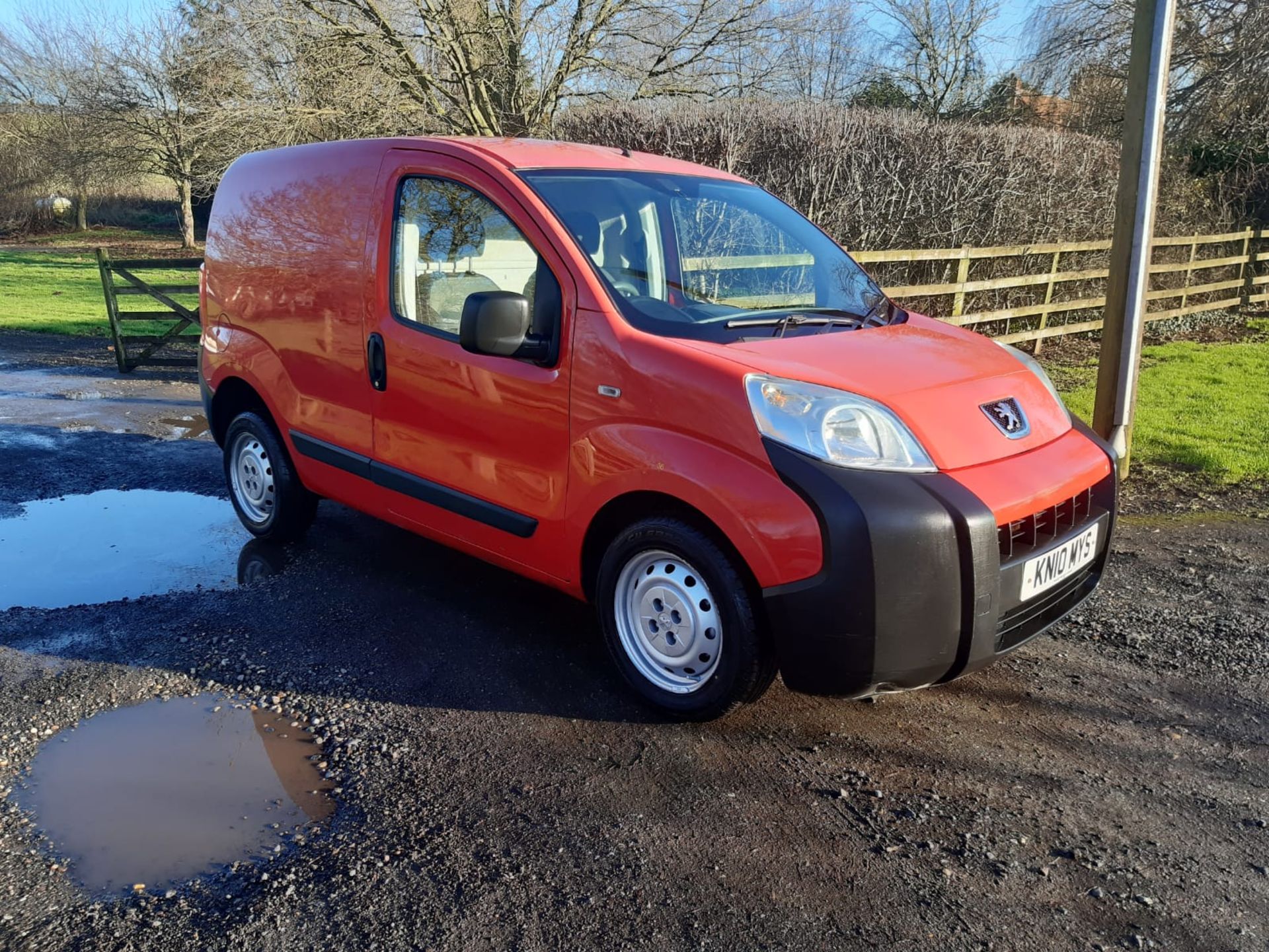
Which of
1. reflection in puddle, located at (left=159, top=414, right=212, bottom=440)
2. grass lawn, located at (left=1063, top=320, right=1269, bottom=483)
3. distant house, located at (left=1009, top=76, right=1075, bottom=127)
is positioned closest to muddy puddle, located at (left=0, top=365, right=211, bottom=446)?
reflection in puddle, located at (left=159, top=414, right=212, bottom=440)

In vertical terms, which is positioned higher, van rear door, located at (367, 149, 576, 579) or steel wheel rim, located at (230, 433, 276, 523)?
van rear door, located at (367, 149, 576, 579)

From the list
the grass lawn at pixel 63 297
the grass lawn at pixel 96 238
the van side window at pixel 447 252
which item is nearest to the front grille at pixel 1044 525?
the van side window at pixel 447 252

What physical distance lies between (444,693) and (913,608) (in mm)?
1827

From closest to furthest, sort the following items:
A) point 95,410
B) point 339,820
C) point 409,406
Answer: point 339,820 < point 409,406 < point 95,410

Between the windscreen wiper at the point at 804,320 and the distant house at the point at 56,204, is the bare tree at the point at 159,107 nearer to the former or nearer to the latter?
the distant house at the point at 56,204

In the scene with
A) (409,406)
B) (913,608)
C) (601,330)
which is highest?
(601,330)

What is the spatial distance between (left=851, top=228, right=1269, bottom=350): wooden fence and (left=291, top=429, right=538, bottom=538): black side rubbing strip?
235 inches

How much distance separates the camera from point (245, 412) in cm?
567

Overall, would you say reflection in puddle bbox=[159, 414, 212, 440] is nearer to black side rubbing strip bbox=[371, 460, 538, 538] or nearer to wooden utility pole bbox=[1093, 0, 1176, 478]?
black side rubbing strip bbox=[371, 460, 538, 538]

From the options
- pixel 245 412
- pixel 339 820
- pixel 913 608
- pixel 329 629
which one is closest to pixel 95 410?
Result: pixel 245 412

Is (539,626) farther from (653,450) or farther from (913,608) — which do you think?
(913,608)

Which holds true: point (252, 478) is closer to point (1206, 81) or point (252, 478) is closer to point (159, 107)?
point (1206, 81)

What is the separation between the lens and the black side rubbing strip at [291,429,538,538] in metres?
4.10

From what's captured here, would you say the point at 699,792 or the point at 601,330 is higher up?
the point at 601,330
